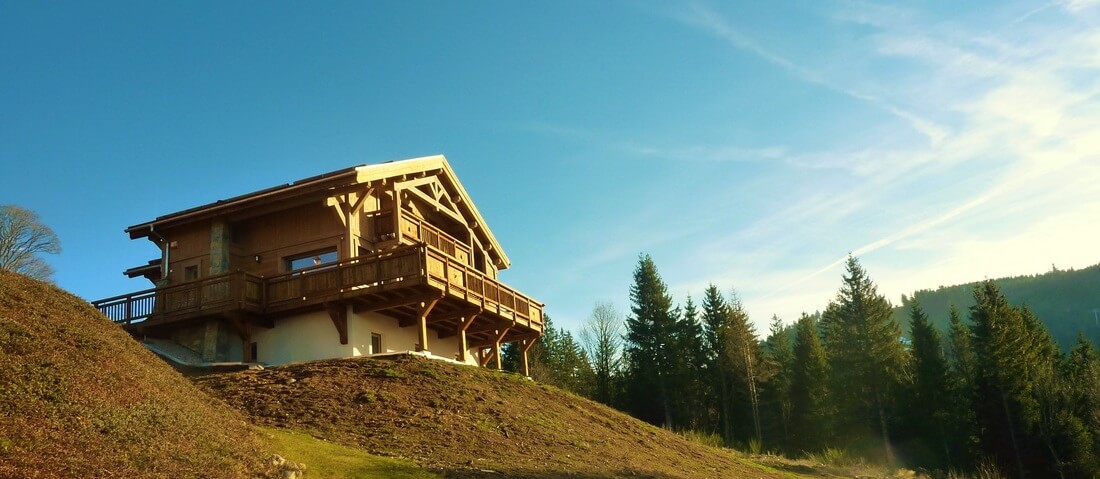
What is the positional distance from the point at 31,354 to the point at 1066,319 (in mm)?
201154

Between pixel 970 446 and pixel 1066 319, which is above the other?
pixel 1066 319

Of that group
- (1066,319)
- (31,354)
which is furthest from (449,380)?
(1066,319)

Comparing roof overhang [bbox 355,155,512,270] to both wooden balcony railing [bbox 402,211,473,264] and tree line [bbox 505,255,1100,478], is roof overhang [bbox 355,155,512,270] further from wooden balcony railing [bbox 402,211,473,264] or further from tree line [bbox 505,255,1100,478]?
tree line [bbox 505,255,1100,478]

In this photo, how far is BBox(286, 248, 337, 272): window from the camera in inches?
1081

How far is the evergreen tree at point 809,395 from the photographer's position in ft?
198

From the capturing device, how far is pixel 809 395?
62.2 m

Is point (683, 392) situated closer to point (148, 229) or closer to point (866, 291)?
point (866, 291)

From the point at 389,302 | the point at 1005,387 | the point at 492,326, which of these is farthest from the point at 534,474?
the point at 1005,387

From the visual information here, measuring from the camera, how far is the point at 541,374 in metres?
51.8

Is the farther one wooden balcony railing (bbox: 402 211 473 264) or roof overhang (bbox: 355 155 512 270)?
wooden balcony railing (bbox: 402 211 473 264)

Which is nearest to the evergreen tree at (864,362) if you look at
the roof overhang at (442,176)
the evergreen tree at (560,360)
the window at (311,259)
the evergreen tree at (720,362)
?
the evergreen tree at (720,362)

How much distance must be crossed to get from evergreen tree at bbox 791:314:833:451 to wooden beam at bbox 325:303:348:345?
43761 millimetres

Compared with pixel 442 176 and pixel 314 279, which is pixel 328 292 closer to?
pixel 314 279

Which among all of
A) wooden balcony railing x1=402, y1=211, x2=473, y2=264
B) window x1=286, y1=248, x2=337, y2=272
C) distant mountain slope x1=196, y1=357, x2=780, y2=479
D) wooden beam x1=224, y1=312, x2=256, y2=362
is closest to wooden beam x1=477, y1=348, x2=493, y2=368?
wooden balcony railing x1=402, y1=211, x2=473, y2=264
